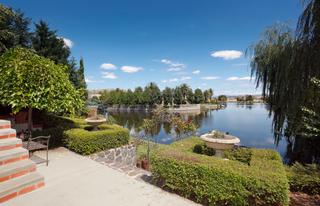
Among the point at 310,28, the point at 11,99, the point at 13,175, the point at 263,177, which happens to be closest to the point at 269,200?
the point at 263,177

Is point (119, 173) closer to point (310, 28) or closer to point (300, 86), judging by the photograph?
point (300, 86)

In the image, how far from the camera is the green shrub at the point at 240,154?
4750 millimetres

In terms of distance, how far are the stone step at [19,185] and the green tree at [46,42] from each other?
10.2 meters

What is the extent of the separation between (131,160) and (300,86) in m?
7.08

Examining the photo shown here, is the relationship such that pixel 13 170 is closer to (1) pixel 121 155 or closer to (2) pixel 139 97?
(1) pixel 121 155

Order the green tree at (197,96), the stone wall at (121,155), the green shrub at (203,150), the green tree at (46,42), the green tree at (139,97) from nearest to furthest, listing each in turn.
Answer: the green shrub at (203,150)
the stone wall at (121,155)
the green tree at (46,42)
the green tree at (139,97)
the green tree at (197,96)

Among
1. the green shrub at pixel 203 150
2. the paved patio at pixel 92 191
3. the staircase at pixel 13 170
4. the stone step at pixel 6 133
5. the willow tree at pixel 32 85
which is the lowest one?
the paved patio at pixel 92 191

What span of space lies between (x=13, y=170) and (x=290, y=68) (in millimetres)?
8772

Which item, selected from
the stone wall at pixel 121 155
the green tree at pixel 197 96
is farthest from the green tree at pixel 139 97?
the stone wall at pixel 121 155

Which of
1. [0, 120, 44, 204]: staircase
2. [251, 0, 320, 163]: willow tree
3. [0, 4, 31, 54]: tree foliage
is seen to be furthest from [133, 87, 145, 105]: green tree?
[0, 120, 44, 204]: staircase

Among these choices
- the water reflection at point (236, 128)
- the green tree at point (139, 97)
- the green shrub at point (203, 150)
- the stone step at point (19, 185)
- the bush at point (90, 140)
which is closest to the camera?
the stone step at point (19, 185)

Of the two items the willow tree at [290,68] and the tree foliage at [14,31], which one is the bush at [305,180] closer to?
the willow tree at [290,68]

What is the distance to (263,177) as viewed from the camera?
2893 millimetres

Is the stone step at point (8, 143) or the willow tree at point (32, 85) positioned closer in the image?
the stone step at point (8, 143)
